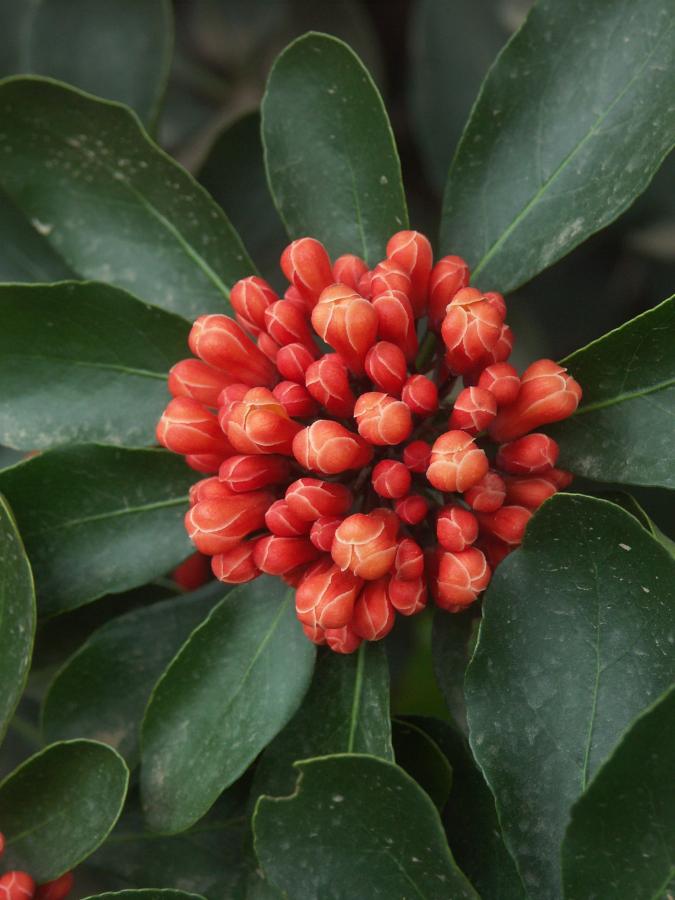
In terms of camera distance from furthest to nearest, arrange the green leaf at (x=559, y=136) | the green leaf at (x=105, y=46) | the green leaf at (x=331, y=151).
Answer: the green leaf at (x=105, y=46), the green leaf at (x=331, y=151), the green leaf at (x=559, y=136)

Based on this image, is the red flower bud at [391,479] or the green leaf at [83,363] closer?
the red flower bud at [391,479]

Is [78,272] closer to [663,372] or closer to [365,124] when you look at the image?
[365,124]

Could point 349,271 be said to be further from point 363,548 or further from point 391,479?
point 363,548

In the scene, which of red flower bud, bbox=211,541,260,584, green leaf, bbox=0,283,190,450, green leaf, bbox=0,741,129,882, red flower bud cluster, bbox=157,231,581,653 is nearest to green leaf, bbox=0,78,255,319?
green leaf, bbox=0,283,190,450

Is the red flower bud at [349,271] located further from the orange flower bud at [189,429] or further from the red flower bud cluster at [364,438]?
the orange flower bud at [189,429]

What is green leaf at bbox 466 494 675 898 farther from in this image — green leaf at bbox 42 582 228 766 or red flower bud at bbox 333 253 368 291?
green leaf at bbox 42 582 228 766

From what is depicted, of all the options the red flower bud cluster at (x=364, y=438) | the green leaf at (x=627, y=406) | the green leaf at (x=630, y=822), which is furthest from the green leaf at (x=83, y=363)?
the green leaf at (x=630, y=822)

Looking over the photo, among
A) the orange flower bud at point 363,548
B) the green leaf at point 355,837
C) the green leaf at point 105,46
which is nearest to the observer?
the green leaf at point 355,837

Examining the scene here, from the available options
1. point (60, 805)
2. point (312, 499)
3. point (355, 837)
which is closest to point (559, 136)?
point (312, 499)
